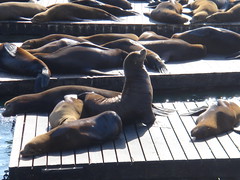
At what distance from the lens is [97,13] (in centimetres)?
1271

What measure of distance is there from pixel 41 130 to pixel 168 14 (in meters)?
6.42

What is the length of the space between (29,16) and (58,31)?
89 cm

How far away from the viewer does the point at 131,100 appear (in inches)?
274

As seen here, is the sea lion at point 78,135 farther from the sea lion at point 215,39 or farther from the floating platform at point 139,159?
the sea lion at point 215,39

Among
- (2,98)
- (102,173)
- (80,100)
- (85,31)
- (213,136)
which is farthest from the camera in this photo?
(85,31)

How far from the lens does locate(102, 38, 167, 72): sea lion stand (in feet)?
30.4

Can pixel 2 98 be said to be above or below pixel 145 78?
below

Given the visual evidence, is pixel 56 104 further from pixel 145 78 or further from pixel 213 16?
pixel 213 16

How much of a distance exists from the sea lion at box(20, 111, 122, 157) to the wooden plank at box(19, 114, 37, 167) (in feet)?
0.35

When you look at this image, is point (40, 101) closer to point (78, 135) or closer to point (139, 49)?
point (78, 135)

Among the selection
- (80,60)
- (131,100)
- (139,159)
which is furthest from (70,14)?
(139,159)

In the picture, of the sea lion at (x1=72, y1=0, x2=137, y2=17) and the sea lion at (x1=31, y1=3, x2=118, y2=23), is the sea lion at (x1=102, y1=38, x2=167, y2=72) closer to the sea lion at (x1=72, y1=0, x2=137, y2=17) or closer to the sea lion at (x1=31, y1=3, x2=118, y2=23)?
the sea lion at (x1=31, y1=3, x2=118, y2=23)

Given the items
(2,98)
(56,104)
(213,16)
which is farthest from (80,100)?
(213,16)

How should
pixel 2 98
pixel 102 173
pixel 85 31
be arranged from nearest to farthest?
1. pixel 102 173
2. pixel 2 98
3. pixel 85 31
